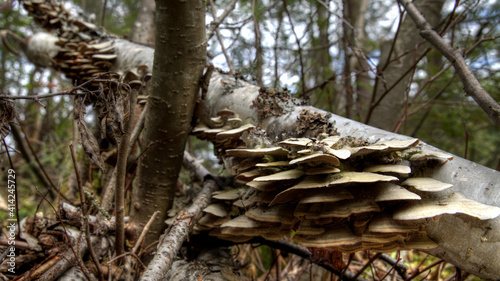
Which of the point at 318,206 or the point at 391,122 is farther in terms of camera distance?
the point at 391,122

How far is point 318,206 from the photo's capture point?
1.23m

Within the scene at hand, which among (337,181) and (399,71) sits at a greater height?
(399,71)

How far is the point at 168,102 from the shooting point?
5.35 ft

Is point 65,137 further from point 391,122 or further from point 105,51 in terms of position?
point 391,122

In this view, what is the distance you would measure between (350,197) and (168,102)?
3.45 feet

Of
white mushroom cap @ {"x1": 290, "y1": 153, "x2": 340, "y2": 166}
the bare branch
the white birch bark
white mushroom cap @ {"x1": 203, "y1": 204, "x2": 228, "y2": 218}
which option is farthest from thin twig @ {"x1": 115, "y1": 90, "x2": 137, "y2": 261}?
the white birch bark

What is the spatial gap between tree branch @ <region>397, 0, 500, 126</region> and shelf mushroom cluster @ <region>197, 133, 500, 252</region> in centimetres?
28

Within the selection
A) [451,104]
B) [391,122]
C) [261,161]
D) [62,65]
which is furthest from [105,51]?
[451,104]

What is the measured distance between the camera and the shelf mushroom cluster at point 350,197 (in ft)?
3.58

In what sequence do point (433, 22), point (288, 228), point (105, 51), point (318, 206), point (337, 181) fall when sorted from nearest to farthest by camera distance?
point (337, 181)
point (318, 206)
point (288, 228)
point (105, 51)
point (433, 22)

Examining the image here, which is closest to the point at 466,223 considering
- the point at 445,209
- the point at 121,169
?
the point at 445,209

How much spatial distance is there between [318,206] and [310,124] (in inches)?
18.7

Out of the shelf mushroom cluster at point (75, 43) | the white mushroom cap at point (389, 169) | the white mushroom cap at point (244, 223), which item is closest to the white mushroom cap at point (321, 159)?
the white mushroom cap at point (389, 169)

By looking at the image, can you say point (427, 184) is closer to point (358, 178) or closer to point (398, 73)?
point (358, 178)
